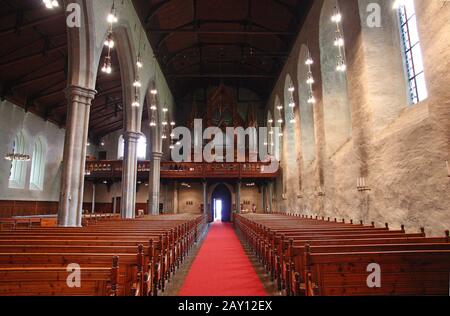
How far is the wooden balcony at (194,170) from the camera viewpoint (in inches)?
786

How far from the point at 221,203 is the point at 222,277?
1940cm

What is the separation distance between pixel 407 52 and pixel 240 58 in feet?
45.1


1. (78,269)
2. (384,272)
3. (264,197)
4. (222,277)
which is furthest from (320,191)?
(264,197)

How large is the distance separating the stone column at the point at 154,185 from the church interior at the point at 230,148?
12 centimetres

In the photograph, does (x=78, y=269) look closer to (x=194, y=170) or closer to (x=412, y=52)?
(x=412, y=52)

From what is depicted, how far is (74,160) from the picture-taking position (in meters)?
8.31

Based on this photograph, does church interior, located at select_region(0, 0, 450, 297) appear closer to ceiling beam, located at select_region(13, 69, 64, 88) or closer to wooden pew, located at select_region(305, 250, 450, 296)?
wooden pew, located at select_region(305, 250, 450, 296)

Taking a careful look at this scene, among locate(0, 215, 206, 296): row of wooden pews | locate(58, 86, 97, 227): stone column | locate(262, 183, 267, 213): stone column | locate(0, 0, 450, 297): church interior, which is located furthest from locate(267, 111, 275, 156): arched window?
locate(0, 215, 206, 296): row of wooden pews

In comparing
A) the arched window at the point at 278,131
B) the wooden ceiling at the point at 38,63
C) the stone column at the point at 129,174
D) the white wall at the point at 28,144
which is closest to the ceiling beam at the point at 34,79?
the wooden ceiling at the point at 38,63

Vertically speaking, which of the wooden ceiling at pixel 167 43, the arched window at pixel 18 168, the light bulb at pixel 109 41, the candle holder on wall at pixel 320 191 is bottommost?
the candle holder on wall at pixel 320 191

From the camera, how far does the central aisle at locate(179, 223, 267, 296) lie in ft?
15.8

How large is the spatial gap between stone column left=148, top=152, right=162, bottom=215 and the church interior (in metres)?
0.12

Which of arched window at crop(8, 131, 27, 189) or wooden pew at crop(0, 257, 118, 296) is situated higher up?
arched window at crop(8, 131, 27, 189)

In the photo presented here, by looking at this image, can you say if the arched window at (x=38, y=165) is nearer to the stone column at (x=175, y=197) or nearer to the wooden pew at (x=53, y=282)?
the stone column at (x=175, y=197)
